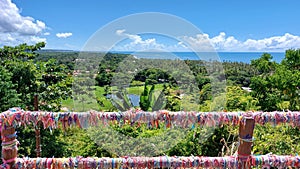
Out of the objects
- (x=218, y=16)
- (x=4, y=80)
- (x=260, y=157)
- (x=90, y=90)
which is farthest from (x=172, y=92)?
(x=218, y=16)

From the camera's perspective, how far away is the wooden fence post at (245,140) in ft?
4.59

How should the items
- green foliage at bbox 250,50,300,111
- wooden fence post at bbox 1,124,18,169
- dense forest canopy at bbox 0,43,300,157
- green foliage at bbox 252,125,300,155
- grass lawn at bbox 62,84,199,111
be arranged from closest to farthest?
wooden fence post at bbox 1,124,18,169 → green foliage at bbox 252,125,300,155 → dense forest canopy at bbox 0,43,300,157 → grass lawn at bbox 62,84,199,111 → green foliage at bbox 250,50,300,111

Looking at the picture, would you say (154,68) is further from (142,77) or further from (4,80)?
(4,80)

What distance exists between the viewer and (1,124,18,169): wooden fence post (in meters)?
1.37

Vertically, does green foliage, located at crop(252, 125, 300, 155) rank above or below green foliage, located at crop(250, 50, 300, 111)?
below

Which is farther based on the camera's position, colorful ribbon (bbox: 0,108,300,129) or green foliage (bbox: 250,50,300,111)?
green foliage (bbox: 250,50,300,111)

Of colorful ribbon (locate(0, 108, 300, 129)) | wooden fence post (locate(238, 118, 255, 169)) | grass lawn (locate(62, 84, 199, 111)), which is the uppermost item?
colorful ribbon (locate(0, 108, 300, 129))

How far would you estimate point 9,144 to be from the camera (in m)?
1.38

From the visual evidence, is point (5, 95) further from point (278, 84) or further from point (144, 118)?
point (278, 84)

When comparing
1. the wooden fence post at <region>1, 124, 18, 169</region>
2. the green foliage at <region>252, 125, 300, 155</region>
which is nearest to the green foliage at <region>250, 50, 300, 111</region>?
the green foliage at <region>252, 125, 300, 155</region>

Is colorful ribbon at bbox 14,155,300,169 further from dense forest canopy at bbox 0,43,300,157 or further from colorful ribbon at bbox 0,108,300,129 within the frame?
dense forest canopy at bbox 0,43,300,157

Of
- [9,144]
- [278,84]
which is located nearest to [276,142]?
[9,144]

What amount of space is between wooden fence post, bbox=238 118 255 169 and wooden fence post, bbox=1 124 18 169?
1.21 metres

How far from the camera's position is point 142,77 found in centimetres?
725
